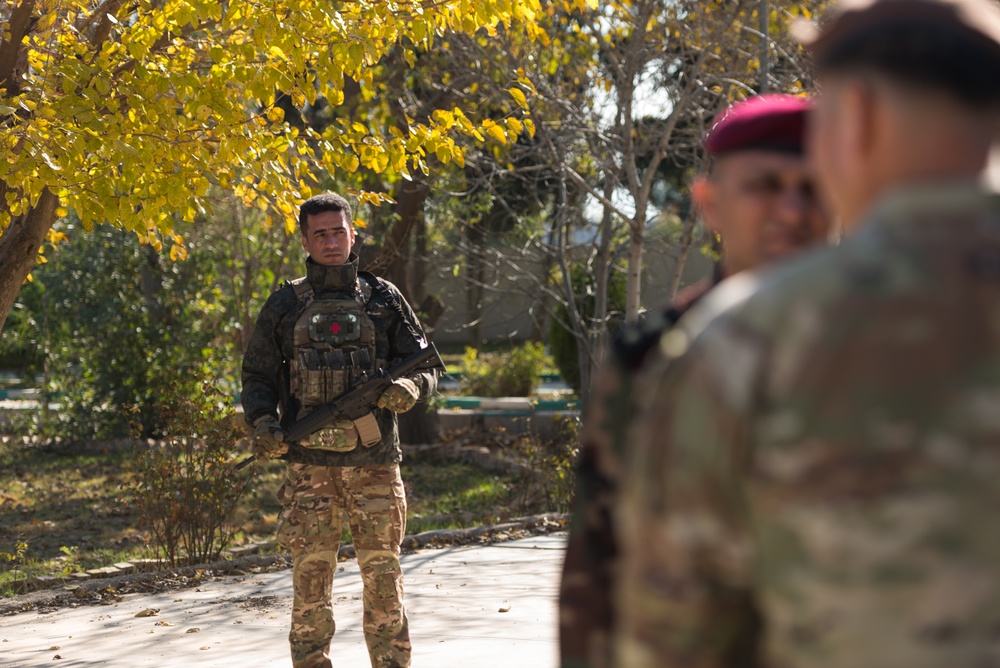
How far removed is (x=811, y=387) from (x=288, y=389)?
3.97 metres

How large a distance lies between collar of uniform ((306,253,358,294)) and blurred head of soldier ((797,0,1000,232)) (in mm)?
3680

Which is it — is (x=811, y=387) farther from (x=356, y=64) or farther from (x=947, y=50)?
(x=356, y=64)

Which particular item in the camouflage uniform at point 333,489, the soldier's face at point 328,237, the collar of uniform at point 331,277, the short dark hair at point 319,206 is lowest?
the camouflage uniform at point 333,489

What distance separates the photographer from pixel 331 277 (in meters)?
4.92

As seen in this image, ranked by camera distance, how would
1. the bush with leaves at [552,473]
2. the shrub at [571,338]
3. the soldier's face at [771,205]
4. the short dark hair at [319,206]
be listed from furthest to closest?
the shrub at [571,338] → the bush with leaves at [552,473] → the short dark hair at [319,206] → the soldier's face at [771,205]

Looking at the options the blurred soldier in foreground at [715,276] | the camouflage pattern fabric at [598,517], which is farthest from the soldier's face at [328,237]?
the camouflage pattern fabric at [598,517]

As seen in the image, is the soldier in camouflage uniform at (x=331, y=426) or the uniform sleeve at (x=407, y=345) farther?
the uniform sleeve at (x=407, y=345)

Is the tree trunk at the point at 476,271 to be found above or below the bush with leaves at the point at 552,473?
above

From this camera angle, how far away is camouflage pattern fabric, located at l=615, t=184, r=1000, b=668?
125cm

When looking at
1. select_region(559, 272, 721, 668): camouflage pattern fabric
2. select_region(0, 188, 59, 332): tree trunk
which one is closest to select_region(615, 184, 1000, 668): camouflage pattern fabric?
select_region(559, 272, 721, 668): camouflage pattern fabric

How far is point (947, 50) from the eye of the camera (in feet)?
4.38

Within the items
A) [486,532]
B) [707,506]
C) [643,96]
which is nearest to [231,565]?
[486,532]

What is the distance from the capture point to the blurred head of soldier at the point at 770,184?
1.84 meters

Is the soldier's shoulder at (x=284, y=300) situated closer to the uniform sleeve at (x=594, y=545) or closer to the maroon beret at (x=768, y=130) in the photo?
the maroon beret at (x=768, y=130)
